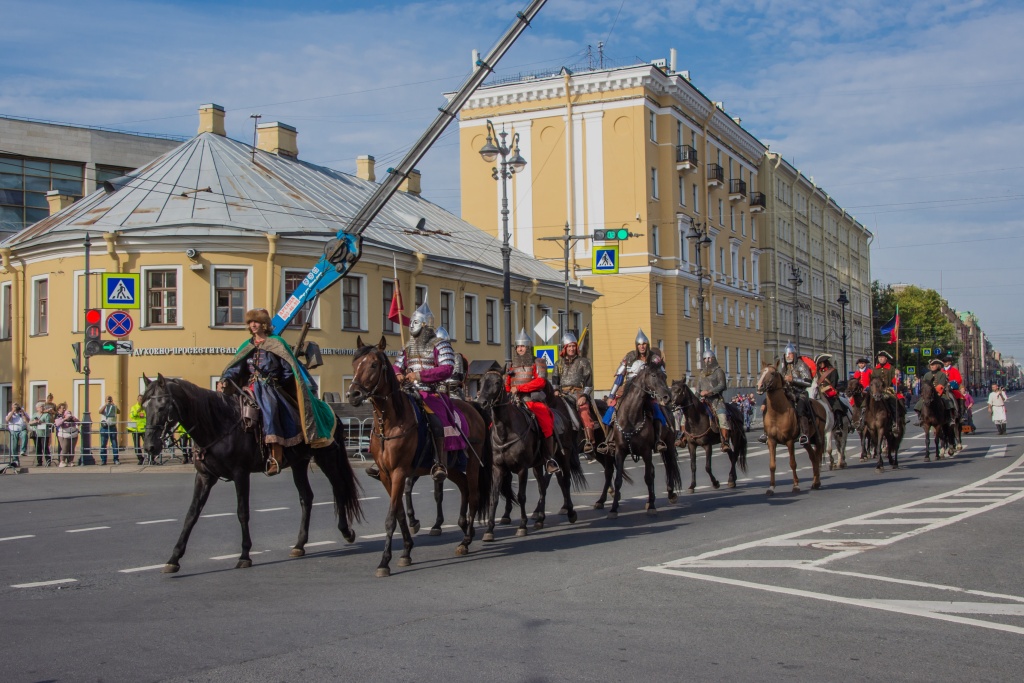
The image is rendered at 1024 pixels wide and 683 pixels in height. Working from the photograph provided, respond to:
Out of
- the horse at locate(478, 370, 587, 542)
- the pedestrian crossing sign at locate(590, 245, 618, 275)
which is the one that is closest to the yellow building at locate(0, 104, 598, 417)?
the pedestrian crossing sign at locate(590, 245, 618, 275)

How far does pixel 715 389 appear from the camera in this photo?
18156mm

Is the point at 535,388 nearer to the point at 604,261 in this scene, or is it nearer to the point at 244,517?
the point at 244,517

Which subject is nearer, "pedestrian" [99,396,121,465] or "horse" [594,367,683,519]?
"horse" [594,367,683,519]

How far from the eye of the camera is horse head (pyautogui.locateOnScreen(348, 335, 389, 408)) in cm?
948

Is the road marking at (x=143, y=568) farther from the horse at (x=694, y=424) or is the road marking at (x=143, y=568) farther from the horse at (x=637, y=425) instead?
the horse at (x=694, y=424)

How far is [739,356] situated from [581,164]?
64.2ft

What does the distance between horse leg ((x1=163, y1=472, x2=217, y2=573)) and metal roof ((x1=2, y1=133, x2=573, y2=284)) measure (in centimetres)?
2332

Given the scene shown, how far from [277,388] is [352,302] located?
82.3 feet

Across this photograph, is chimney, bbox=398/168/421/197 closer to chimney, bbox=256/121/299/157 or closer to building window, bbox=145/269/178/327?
chimney, bbox=256/121/299/157

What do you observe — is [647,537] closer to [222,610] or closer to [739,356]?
[222,610]

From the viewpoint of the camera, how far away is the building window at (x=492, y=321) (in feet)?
141

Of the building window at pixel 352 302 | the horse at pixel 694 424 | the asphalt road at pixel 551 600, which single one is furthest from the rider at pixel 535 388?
the building window at pixel 352 302

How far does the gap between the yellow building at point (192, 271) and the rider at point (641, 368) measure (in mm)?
14318

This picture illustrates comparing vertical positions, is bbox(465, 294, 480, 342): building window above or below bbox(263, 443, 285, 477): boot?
above
